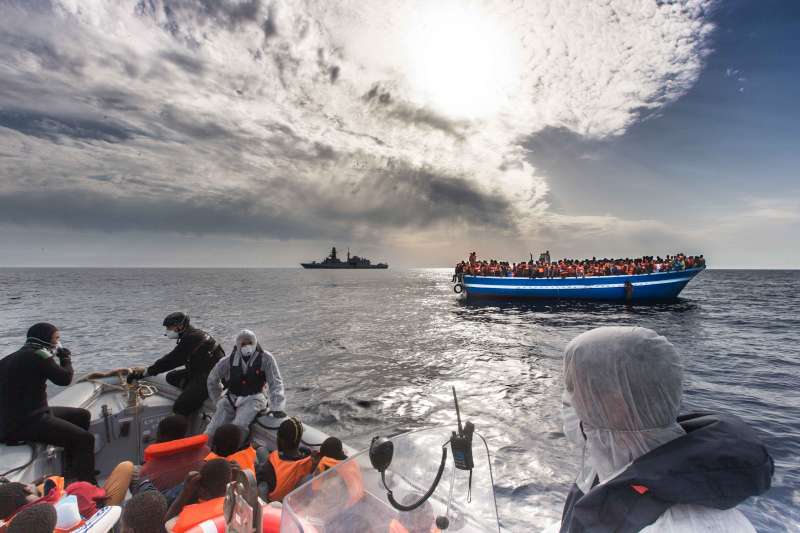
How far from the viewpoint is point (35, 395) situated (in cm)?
437

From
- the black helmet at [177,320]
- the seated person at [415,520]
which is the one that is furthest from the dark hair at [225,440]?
the black helmet at [177,320]

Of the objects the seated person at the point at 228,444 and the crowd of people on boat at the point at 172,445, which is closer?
the crowd of people on boat at the point at 172,445

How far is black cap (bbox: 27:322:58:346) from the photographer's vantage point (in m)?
4.36

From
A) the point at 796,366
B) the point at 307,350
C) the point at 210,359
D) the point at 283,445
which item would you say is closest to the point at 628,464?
the point at 283,445

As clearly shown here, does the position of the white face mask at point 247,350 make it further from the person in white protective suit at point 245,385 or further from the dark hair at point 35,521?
the dark hair at point 35,521

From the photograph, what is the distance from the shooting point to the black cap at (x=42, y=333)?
436 centimetres

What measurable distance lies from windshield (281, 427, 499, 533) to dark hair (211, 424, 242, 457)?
2.54 meters

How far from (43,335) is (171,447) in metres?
2.17

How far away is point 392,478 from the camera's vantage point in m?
2.14

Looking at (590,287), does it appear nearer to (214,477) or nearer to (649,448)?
(214,477)

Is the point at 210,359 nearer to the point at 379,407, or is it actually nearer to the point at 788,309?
the point at 379,407

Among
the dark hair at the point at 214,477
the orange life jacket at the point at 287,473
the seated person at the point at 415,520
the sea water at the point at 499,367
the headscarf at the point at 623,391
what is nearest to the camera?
the headscarf at the point at 623,391

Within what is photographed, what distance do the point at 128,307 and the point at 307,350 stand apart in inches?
1189

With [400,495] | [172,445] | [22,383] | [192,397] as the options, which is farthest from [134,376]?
[400,495]
